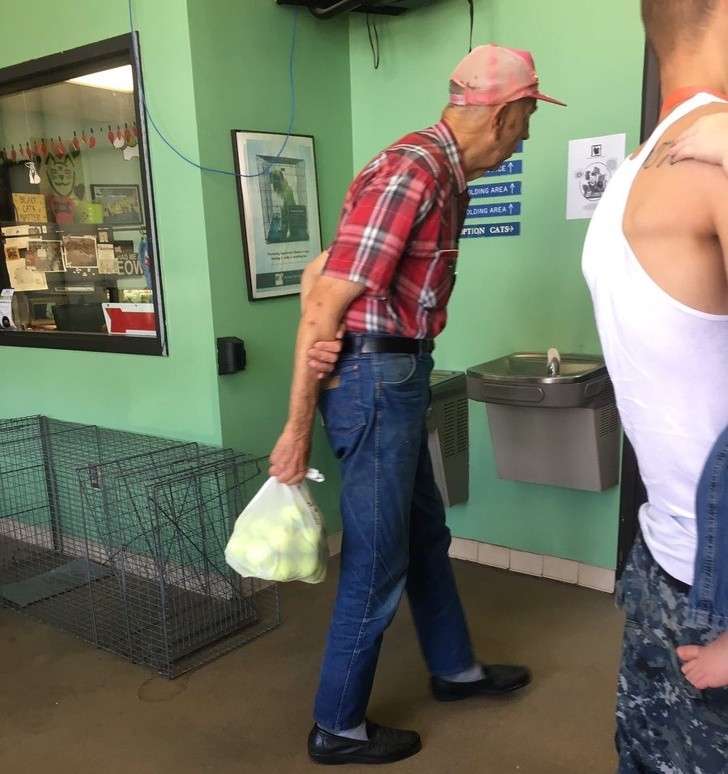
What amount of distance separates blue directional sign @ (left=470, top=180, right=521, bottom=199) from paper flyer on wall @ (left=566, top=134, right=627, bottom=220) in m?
0.20

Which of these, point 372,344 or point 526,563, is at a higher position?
point 372,344

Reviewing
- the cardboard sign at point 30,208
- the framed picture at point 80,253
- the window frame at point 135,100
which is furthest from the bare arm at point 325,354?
the cardboard sign at point 30,208

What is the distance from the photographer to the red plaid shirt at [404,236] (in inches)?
62.9

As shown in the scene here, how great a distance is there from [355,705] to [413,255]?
44.1 inches

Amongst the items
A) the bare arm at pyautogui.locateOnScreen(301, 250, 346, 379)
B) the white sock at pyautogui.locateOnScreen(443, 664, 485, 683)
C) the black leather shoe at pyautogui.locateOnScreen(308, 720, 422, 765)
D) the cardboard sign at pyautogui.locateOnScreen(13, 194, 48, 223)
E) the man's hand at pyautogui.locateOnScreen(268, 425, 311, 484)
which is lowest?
the black leather shoe at pyautogui.locateOnScreen(308, 720, 422, 765)

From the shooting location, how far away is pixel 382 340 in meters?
1.71

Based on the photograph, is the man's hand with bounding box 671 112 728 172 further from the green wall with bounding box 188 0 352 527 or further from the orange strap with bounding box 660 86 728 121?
the green wall with bounding box 188 0 352 527

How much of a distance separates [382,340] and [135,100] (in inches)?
62.2

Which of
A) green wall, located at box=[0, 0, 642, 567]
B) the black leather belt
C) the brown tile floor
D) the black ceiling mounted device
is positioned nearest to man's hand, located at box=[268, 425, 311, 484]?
the black leather belt

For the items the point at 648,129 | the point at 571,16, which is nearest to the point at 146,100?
the point at 571,16

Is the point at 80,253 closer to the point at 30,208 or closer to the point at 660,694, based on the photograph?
the point at 30,208

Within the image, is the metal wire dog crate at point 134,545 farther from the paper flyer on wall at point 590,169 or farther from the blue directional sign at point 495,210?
the paper flyer on wall at point 590,169

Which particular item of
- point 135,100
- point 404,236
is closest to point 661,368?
point 404,236

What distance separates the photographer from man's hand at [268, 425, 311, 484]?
1.73 m
